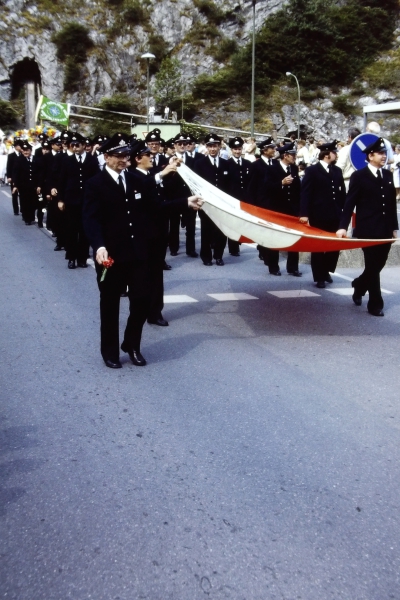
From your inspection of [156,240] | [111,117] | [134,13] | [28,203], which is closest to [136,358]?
[156,240]

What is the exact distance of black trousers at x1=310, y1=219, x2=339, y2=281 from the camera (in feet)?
33.0

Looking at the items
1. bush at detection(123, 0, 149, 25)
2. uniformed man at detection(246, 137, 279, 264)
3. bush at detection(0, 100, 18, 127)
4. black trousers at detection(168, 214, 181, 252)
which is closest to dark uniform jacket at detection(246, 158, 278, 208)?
uniformed man at detection(246, 137, 279, 264)

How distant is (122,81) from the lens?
77.2 m

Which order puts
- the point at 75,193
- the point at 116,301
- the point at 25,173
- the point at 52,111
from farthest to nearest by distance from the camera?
1. the point at 52,111
2. the point at 25,173
3. the point at 75,193
4. the point at 116,301

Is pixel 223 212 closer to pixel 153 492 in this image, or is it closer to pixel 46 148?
pixel 153 492

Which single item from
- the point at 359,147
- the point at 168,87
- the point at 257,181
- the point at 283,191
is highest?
the point at 168,87

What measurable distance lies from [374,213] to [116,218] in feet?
11.6

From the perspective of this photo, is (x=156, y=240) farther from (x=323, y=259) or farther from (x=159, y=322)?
(x=323, y=259)

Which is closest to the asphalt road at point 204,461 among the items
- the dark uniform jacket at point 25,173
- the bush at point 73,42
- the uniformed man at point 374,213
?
the uniformed man at point 374,213

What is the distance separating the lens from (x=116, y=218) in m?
6.38

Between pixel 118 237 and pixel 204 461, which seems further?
pixel 118 237

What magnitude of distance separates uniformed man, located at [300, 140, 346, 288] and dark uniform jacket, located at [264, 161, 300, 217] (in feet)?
3.59

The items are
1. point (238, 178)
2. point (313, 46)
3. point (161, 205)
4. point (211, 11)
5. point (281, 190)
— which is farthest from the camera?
point (211, 11)

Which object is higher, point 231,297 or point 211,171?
point 211,171
